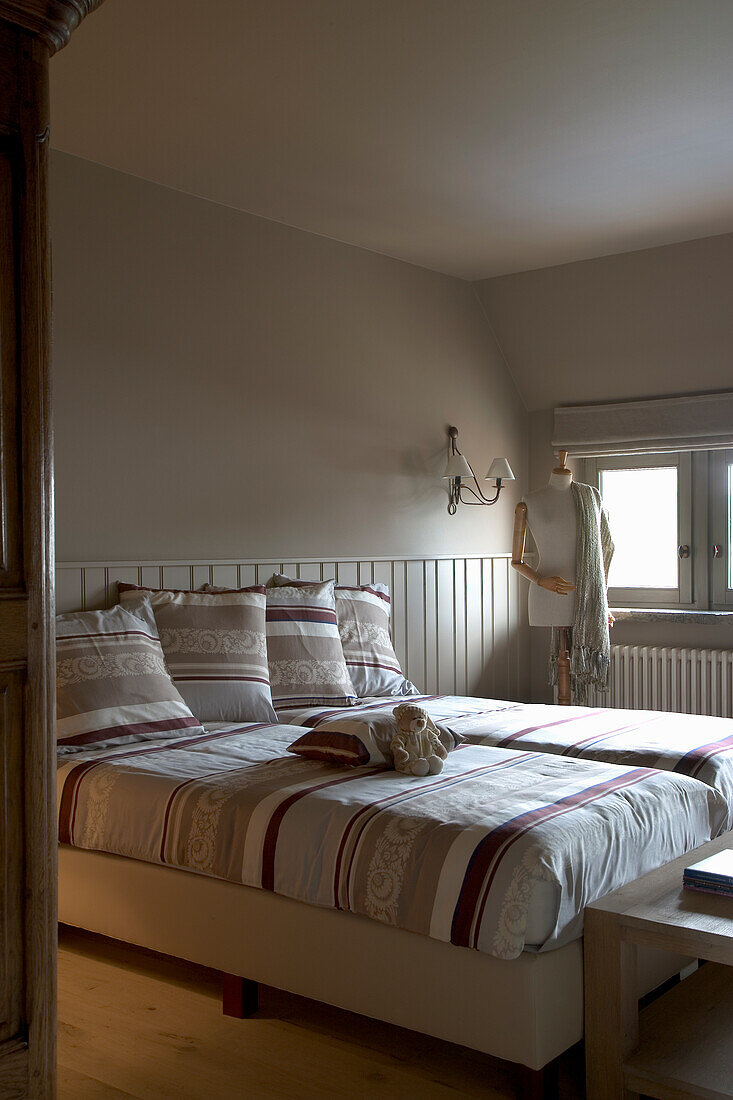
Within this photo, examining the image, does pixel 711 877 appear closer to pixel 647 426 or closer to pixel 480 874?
pixel 480 874

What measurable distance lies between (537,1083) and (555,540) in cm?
303

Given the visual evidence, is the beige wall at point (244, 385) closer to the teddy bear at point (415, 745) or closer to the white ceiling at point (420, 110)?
the white ceiling at point (420, 110)

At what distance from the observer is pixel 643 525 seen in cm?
539

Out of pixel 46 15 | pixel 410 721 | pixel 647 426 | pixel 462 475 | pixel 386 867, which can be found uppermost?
pixel 46 15

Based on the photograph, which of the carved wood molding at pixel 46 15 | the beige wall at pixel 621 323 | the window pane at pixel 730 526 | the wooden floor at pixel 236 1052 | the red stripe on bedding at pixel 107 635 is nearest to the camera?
the carved wood molding at pixel 46 15

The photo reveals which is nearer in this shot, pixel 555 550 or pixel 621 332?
pixel 555 550

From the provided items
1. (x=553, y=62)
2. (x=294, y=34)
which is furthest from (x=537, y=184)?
(x=294, y=34)

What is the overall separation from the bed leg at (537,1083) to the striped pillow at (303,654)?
179 centimetres

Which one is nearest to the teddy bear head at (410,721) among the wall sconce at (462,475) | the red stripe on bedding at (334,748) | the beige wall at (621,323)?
the red stripe on bedding at (334,748)

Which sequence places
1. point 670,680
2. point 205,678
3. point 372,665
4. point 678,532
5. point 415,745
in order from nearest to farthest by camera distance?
point 415,745 < point 205,678 < point 372,665 < point 670,680 < point 678,532

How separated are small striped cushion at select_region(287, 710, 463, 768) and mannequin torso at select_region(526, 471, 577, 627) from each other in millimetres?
2126

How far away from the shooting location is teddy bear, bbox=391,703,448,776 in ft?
8.98

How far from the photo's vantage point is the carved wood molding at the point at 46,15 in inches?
62.1

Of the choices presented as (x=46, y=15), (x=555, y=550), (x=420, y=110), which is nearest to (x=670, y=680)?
(x=555, y=550)
